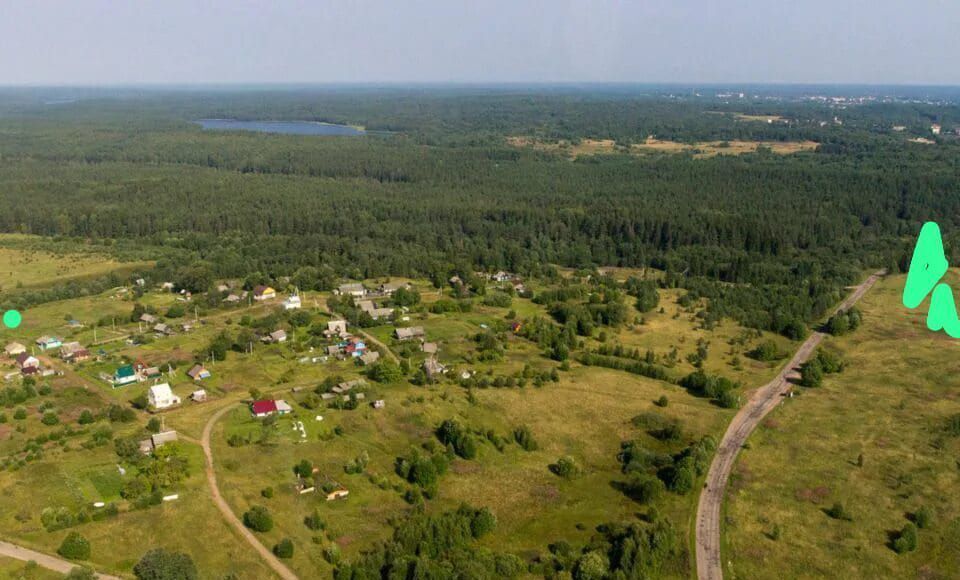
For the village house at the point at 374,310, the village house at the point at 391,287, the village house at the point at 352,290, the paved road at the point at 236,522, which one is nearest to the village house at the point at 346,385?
the paved road at the point at 236,522

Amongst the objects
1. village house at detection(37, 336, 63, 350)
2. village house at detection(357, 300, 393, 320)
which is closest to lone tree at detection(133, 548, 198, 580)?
village house at detection(37, 336, 63, 350)

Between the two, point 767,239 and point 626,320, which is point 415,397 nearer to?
point 626,320

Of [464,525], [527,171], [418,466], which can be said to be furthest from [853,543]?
[527,171]

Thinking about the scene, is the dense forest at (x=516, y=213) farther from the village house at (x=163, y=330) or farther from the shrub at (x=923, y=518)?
the shrub at (x=923, y=518)

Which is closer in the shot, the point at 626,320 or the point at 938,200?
the point at 626,320

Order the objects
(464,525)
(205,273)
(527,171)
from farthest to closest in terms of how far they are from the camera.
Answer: (527,171), (205,273), (464,525)
